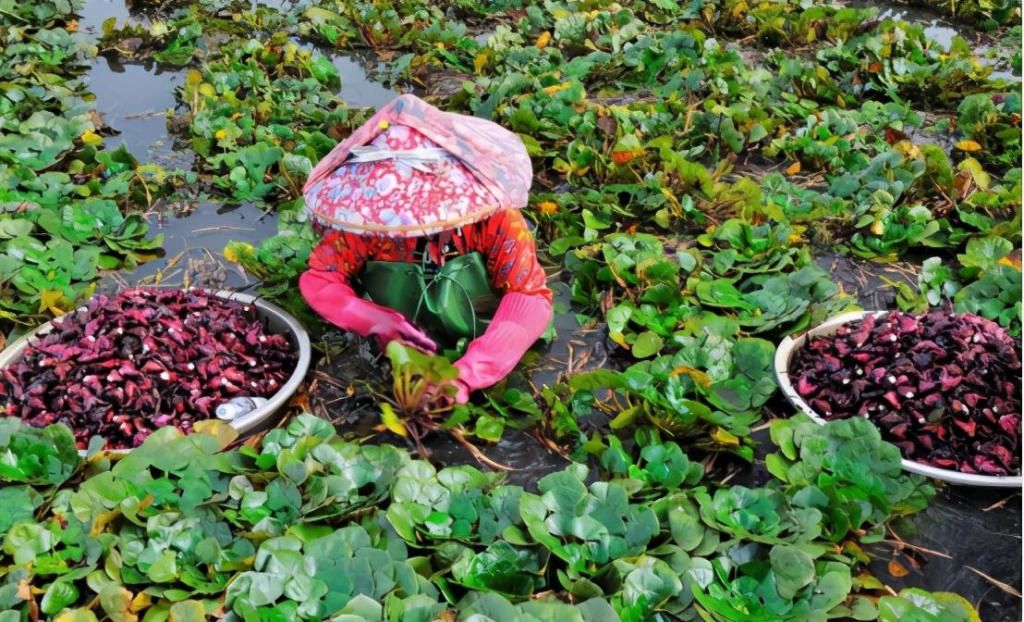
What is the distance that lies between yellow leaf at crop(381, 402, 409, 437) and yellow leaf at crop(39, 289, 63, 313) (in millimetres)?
1180

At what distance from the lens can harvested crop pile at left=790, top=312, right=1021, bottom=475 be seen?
2326 millimetres

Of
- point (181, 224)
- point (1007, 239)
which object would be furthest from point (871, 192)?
point (181, 224)

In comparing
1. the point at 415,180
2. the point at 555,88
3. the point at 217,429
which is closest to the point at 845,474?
the point at 415,180

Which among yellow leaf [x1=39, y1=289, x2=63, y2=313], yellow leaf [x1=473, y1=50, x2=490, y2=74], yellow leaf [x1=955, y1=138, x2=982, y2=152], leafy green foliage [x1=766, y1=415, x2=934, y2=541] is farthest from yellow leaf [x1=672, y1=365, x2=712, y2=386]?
yellow leaf [x1=473, y1=50, x2=490, y2=74]

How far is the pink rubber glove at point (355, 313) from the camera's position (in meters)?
2.53

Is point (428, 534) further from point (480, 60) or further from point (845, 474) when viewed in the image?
point (480, 60)

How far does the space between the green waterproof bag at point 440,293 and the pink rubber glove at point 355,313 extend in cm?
6

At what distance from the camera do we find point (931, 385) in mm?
2385

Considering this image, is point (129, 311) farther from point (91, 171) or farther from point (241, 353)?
point (91, 171)

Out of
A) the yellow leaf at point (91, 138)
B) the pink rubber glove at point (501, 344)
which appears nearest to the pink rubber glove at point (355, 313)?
the pink rubber glove at point (501, 344)

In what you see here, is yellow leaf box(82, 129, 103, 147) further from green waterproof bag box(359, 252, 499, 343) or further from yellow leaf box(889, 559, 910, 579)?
yellow leaf box(889, 559, 910, 579)

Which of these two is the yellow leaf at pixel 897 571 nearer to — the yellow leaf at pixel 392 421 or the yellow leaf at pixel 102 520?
the yellow leaf at pixel 392 421

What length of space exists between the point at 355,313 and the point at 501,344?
1.35 feet

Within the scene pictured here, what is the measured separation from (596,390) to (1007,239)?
1705 millimetres
